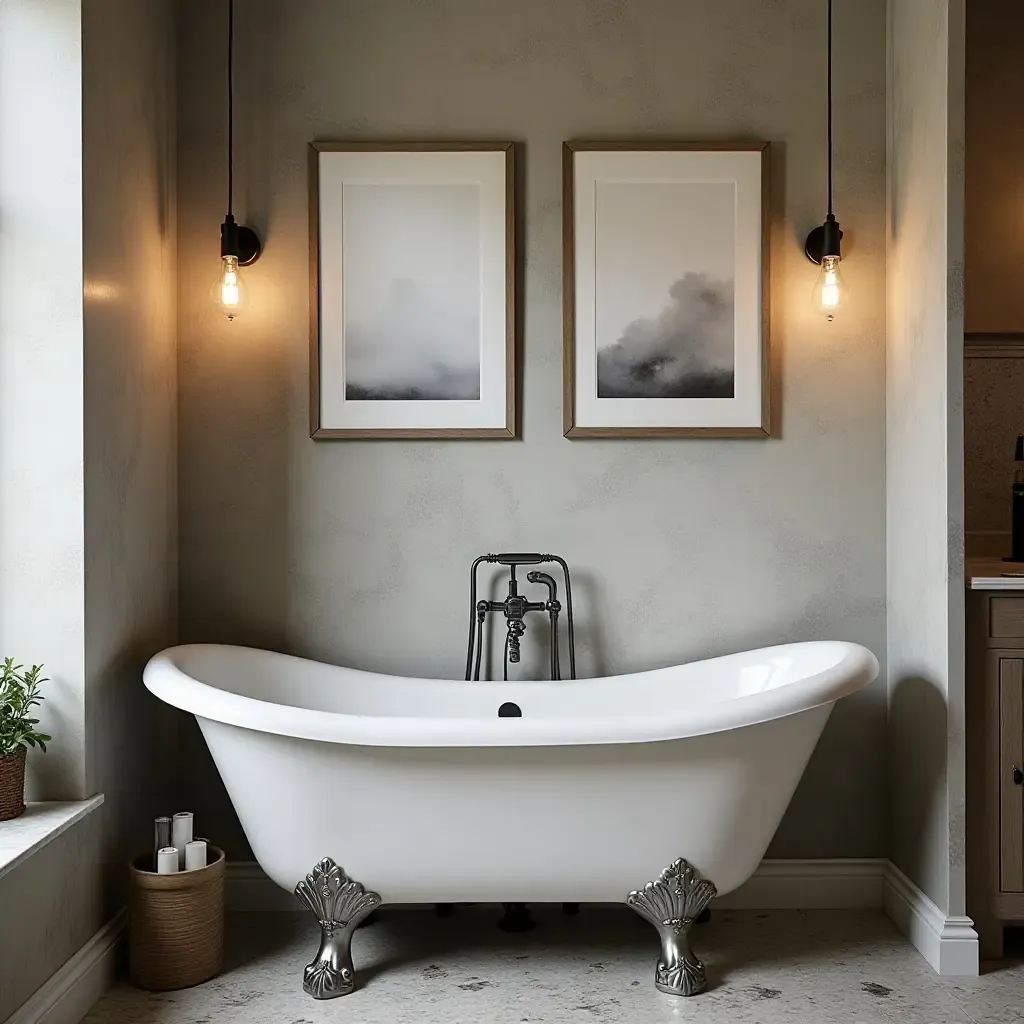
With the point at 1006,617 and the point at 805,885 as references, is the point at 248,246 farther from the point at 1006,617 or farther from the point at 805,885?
the point at 805,885

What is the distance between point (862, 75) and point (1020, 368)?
0.95 m

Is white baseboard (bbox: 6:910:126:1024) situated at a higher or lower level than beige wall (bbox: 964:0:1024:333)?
lower

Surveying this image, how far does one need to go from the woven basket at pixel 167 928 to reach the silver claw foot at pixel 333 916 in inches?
9.7

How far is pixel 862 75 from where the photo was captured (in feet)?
9.65

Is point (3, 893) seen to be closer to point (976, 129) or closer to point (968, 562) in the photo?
point (968, 562)

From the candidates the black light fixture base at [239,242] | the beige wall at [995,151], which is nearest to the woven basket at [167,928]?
the black light fixture base at [239,242]

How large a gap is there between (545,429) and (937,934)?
5.21 ft

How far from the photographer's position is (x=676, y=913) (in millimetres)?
2365

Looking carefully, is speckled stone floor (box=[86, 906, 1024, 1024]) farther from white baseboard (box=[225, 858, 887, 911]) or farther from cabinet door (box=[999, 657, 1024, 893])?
cabinet door (box=[999, 657, 1024, 893])

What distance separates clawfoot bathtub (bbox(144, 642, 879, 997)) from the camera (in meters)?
2.18

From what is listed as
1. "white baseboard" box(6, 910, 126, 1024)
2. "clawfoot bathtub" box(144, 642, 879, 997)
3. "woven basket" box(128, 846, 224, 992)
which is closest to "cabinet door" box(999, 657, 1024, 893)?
"clawfoot bathtub" box(144, 642, 879, 997)

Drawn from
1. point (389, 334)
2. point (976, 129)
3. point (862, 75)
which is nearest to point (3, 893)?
point (389, 334)

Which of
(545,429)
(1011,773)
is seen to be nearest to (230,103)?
(545,429)

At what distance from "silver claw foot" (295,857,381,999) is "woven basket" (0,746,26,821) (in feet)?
2.01
